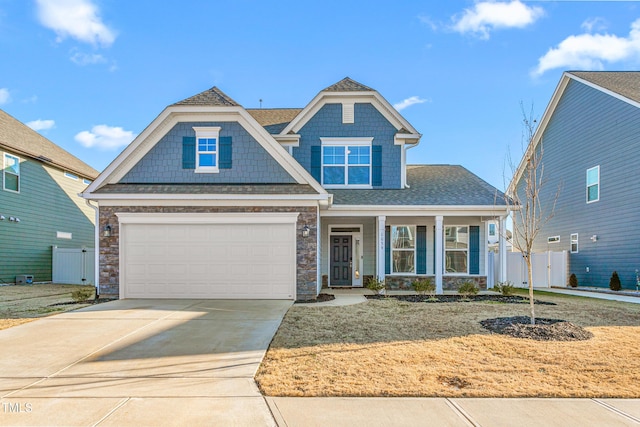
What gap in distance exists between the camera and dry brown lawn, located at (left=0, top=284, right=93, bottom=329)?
9.03 meters

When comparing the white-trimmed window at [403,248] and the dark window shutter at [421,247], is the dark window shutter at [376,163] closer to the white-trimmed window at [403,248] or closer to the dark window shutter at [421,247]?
the white-trimmed window at [403,248]

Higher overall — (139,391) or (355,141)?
(355,141)

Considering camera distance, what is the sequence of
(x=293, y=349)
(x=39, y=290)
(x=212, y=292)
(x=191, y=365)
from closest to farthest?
1. (x=191, y=365)
2. (x=293, y=349)
3. (x=212, y=292)
4. (x=39, y=290)

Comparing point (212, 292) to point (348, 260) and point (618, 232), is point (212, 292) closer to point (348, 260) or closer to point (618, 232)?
point (348, 260)

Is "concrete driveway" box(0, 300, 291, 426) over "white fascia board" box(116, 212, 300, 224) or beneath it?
beneath

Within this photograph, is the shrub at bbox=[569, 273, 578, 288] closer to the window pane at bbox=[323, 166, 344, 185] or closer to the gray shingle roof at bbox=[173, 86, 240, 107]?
the window pane at bbox=[323, 166, 344, 185]

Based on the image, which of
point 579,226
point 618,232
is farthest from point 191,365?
point 579,226

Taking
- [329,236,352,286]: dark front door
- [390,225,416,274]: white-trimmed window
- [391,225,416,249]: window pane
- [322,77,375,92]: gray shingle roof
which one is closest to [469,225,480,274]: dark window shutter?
[390,225,416,274]: white-trimmed window

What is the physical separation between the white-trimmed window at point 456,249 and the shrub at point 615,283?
17.0ft

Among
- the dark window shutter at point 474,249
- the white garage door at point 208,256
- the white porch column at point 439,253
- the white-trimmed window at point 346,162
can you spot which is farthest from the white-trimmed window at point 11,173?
the dark window shutter at point 474,249

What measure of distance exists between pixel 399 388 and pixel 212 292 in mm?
8280

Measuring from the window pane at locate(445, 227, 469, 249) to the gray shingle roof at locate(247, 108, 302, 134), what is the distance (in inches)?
277

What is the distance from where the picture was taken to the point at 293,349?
260 inches

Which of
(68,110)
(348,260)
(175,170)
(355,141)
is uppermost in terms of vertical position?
(68,110)
